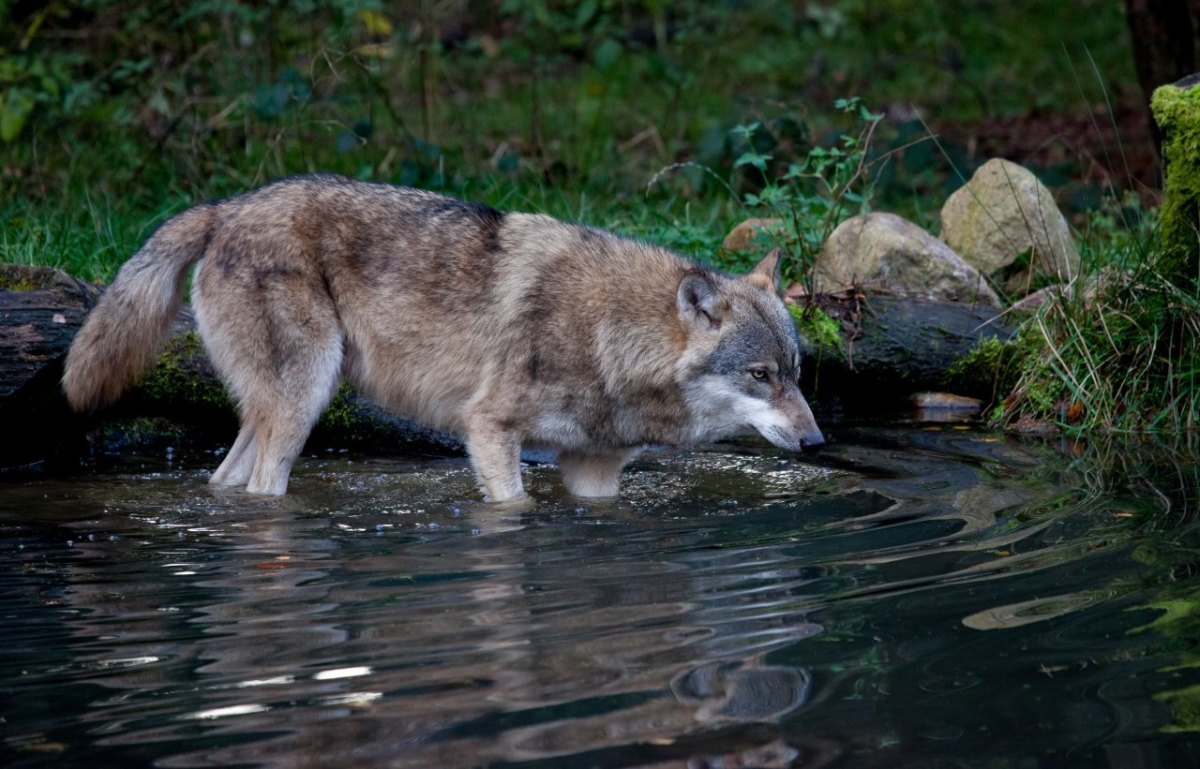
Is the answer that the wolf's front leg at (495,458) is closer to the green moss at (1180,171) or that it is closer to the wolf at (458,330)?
the wolf at (458,330)

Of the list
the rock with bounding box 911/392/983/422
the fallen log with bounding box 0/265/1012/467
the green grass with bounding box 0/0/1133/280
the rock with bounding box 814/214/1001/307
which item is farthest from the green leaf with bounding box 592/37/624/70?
the rock with bounding box 911/392/983/422

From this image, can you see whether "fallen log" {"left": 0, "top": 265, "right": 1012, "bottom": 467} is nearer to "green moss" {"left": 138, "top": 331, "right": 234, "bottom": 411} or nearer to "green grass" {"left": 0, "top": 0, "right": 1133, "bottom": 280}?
"green moss" {"left": 138, "top": 331, "right": 234, "bottom": 411}

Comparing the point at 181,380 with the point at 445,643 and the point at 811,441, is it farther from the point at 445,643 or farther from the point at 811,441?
the point at 445,643

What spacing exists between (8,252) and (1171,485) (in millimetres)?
6817

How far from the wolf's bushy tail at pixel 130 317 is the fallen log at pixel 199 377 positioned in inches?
17.0

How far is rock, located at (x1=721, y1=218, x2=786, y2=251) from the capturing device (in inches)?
339

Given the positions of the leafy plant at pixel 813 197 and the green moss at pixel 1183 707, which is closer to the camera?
the green moss at pixel 1183 707

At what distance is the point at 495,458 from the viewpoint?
5902mm

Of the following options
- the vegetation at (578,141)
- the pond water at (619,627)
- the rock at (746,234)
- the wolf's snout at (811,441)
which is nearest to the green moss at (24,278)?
the vegetation at (578,141)

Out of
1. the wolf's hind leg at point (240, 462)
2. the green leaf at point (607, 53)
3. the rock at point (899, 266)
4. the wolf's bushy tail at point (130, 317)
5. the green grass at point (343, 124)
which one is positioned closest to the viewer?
the wolf's bushy tail at point (130, 317)

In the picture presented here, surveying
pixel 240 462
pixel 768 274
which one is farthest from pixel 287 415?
pixel 768 274

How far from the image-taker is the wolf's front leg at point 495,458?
5.89 m

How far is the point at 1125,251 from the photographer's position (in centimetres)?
765

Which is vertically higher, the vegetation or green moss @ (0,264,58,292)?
the vegetation
